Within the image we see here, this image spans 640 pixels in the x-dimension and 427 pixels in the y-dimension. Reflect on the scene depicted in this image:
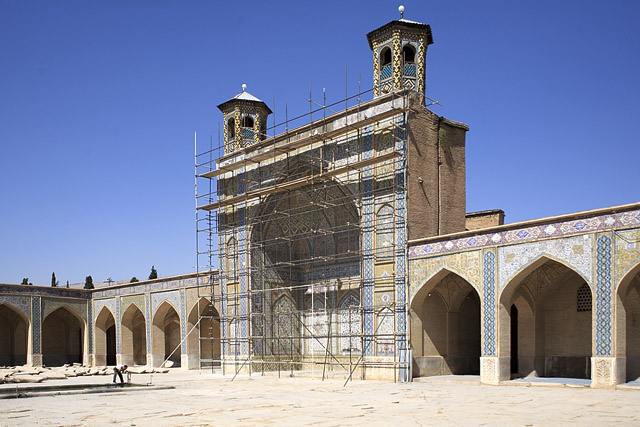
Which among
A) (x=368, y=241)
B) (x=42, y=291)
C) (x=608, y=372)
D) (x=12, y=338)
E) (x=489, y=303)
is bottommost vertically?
(x=12, y=338)

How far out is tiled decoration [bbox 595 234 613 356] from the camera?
1169 cm

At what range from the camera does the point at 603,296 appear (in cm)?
1180

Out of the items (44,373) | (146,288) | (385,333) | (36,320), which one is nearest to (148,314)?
(146,288)

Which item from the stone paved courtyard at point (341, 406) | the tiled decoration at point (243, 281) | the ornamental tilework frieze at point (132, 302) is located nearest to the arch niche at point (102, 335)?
the ornamental tilework frieze at point (132, 302)

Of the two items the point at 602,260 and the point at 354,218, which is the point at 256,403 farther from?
the point at 354,218

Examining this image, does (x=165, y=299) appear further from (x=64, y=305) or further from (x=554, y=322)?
(x=554, y=322)

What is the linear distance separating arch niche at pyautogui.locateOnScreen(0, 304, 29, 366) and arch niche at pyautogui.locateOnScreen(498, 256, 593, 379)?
19311 millimetres

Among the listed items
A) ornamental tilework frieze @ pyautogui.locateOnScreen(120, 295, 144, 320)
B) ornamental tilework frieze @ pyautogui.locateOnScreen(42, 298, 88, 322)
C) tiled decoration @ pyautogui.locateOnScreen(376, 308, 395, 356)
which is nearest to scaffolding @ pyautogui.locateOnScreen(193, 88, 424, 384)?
tiled decoration @ pyautogui.locateOnScreen(376, 308, 395, 356)

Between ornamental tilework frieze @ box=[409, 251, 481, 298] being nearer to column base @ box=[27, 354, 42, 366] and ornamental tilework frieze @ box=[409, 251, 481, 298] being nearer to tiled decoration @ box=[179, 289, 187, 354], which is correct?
tiled decoration @ box=[179, 289, 187, 354]

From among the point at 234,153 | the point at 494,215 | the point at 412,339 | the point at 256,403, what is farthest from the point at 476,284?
the point at 234,153

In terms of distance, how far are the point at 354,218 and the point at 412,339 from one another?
4.05 m

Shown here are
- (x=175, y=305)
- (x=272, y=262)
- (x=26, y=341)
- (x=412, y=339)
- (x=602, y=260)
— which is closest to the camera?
(x=602, y=260)

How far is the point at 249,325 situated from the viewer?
1873 centimetres

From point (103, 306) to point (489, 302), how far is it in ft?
56.3
